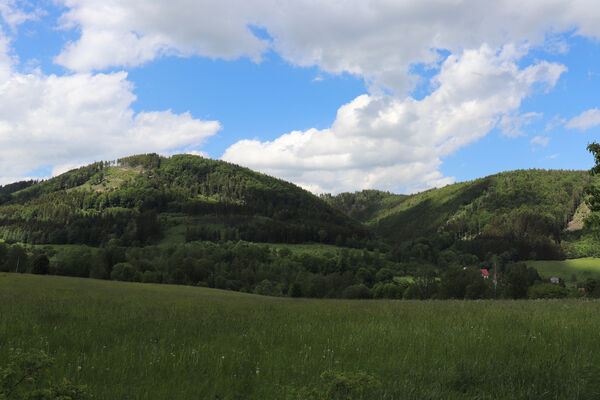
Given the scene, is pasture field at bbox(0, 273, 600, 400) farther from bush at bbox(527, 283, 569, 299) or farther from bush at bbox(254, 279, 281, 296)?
bush at bbox(254, 279, 281, 296)

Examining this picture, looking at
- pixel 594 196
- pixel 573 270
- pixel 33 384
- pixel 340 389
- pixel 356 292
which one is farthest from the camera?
pixel 573 270

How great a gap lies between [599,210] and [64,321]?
24454 millimetres

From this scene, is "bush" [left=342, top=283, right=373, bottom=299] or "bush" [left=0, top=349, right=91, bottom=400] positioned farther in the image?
"bush" [left=342, top=283, right=373, bottom=299]

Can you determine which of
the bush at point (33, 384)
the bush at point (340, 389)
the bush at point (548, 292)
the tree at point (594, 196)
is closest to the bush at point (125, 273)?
the bush at point (548, 292)

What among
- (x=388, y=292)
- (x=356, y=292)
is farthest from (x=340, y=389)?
(x=388, y=292)

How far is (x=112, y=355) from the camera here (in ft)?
21.4

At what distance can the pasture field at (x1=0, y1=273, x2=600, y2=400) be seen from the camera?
5207mm

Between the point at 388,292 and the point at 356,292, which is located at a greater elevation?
the point at 356,292

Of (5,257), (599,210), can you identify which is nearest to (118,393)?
(599,210)

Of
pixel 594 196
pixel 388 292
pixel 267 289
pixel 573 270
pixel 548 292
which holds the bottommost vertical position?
pixel 573 270

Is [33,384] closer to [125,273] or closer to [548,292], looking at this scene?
[548,292]

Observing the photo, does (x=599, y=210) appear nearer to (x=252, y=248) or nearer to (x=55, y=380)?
(x=55, y=380)

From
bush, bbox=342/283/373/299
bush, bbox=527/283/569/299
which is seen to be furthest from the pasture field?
bush, bbox=342/283/373/299

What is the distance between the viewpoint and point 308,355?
679 cm
